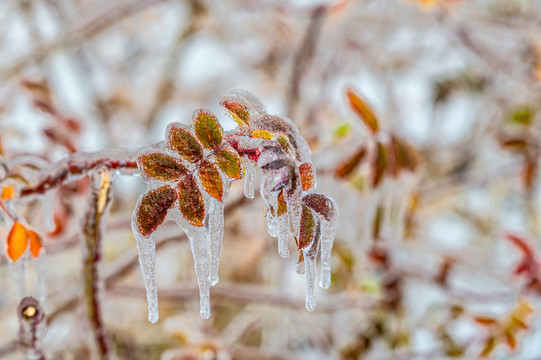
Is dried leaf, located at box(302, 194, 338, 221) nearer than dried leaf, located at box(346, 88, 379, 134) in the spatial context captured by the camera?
Yes

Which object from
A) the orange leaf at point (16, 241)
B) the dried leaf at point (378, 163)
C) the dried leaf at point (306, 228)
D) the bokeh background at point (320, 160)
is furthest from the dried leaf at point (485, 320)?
the orange leaf at point (16, 241)

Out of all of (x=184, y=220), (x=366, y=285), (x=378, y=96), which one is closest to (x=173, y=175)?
(x=184, y=220)

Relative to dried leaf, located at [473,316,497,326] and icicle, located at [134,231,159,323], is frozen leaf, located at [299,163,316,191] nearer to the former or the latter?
icicle, located at [134,231,159,323]

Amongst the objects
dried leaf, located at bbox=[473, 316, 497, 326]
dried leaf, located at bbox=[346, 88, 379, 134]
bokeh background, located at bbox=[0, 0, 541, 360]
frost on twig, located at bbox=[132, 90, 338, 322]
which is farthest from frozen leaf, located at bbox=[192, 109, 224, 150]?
dried leaf, located at bbox=[473, 316, 497, 326]

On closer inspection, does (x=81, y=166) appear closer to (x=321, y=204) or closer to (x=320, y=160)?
A: (x=321, y=204)

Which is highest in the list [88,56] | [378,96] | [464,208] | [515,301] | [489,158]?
[88,56]

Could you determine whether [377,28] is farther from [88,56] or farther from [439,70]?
[88,56]
